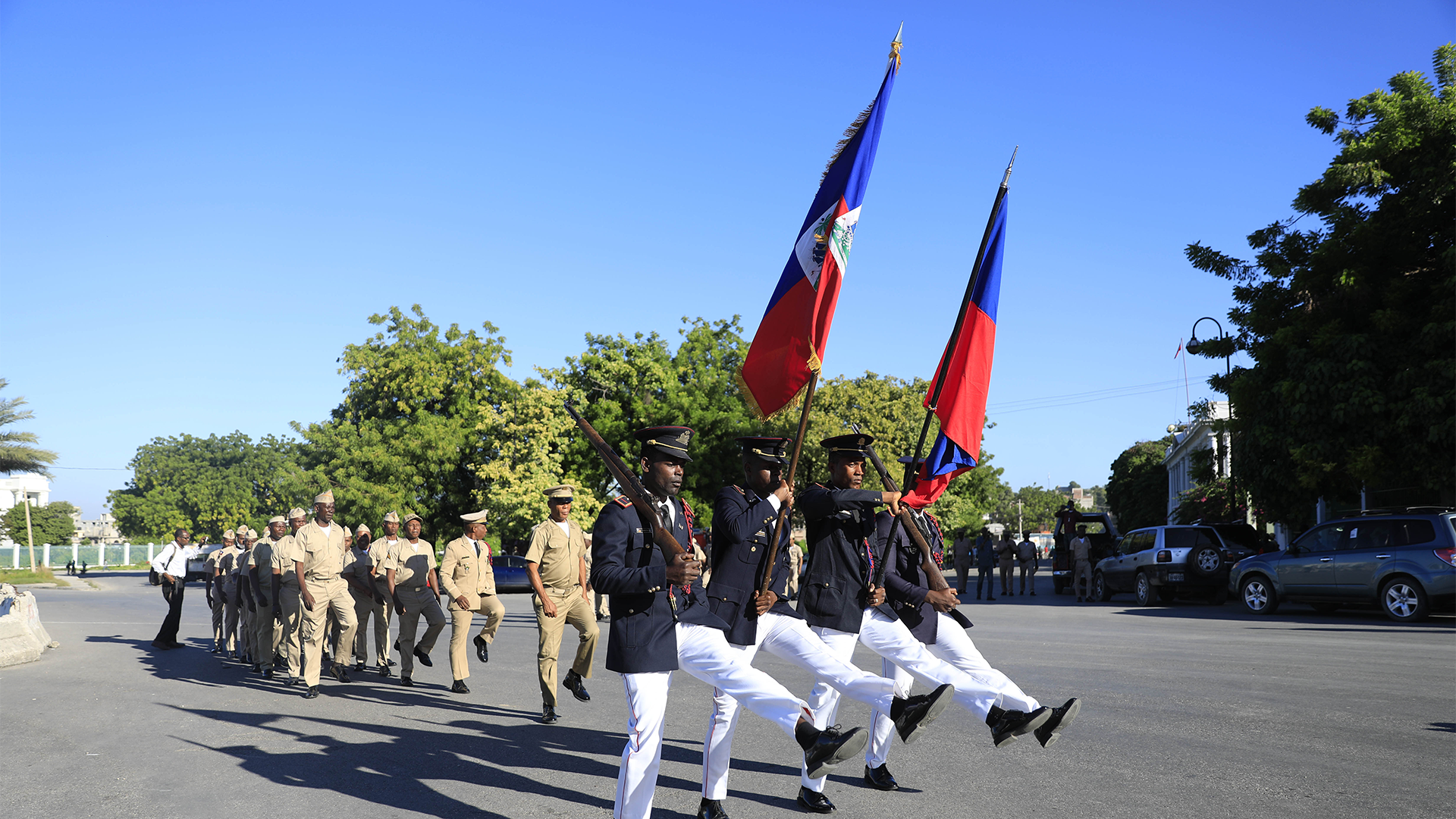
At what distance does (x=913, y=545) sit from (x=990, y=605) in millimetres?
18446

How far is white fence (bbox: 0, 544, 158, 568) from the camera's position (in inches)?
2650

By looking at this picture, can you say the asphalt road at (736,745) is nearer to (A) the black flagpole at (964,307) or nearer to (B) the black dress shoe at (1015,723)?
(B) the black dress shoe at (1015,723)

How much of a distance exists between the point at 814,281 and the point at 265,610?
9103mm

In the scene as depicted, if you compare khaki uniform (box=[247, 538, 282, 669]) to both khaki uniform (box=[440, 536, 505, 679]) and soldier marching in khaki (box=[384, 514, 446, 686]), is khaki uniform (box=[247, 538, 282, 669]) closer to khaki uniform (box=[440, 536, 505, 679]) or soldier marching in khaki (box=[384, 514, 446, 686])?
soldier marching in khaki (box=[384, 514, 446, 686])

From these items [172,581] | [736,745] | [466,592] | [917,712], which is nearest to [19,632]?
[172,581]

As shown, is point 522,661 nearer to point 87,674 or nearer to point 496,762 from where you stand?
point 87,674

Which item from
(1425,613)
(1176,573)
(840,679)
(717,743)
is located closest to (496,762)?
(717,743)

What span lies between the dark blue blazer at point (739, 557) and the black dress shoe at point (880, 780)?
124 centimetres

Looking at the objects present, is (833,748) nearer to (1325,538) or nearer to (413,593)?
(413,593)

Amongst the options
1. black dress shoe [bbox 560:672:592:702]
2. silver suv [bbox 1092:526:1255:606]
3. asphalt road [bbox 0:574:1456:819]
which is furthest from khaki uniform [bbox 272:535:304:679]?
silver suv [bbox 1092:526:1255:606]

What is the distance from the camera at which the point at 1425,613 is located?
15.9 meters

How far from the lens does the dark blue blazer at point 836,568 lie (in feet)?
19.9

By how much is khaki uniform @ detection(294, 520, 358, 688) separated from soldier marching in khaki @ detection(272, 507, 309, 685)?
0.37 ft

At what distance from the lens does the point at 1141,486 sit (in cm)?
8338
